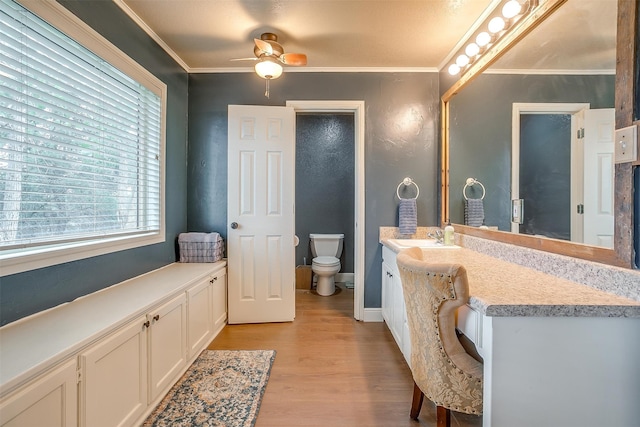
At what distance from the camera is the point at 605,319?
87cm

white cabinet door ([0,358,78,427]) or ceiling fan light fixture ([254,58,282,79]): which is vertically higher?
ceiling fan light fixture ([254,58,282,79])

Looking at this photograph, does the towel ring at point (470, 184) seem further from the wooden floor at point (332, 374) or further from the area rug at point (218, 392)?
the area rug at point (218, 392)

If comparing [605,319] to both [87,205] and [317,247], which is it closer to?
[87,205]

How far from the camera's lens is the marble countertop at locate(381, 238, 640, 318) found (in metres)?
0.86

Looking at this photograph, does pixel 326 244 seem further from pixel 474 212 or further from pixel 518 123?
pixel 518 123

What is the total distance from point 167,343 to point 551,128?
2407 mm

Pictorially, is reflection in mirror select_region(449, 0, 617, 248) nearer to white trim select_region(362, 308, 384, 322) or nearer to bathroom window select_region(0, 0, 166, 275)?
white trim select_region(362, 308, 384, 322)

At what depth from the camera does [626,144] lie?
3.11 ft

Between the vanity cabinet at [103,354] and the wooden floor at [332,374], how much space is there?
1.93 ft

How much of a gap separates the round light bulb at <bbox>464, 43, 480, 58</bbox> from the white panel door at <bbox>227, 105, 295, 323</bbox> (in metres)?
1.49

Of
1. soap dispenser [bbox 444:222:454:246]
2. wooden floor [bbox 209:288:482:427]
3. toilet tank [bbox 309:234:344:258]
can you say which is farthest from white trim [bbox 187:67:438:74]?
wooden floor [bbox 209:288:482:427]

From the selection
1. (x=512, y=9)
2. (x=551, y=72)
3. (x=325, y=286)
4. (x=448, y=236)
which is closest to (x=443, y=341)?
(x=448, y=236)

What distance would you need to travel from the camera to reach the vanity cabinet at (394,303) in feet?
5.84

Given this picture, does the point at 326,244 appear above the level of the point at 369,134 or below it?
below
